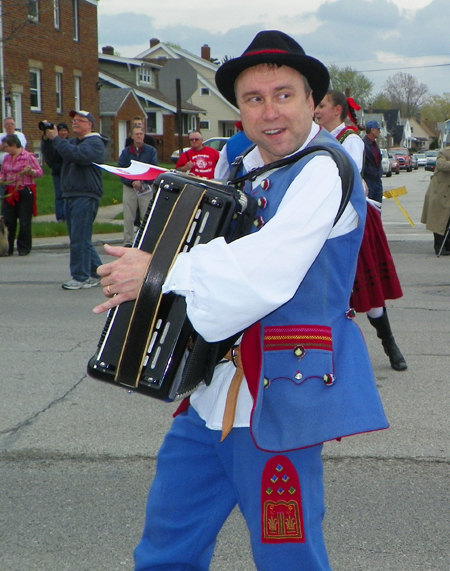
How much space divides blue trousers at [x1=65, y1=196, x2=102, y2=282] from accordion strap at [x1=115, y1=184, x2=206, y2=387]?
6863mm

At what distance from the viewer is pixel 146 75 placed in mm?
55188

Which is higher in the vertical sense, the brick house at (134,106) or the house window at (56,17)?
the house window at (56,17)

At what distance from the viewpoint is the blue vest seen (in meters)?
1.90

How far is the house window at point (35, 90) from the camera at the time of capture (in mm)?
29453

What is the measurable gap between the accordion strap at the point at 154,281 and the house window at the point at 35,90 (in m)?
29.1

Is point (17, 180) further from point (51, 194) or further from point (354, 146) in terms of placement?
point (51, 194)

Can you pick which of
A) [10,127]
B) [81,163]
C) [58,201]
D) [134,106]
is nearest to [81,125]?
[81,163]

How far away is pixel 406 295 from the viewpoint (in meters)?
8.76

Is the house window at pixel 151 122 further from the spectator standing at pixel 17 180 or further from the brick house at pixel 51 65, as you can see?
the spectator standing at pixel 17 180

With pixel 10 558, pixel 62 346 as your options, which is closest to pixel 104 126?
pixel 62 346

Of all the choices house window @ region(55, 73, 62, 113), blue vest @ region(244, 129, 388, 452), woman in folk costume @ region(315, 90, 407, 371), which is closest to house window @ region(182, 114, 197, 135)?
house window @ region(55, 73, 62, 113)

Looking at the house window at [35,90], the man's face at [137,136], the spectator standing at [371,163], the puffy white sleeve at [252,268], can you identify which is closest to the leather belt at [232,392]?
the puffy white sleeve at [252,268]

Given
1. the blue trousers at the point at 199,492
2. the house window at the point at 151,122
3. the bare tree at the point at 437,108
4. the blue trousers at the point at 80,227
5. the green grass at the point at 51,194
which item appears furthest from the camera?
the bare tree at the point at 437,108

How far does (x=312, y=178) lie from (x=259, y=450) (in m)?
0.71
